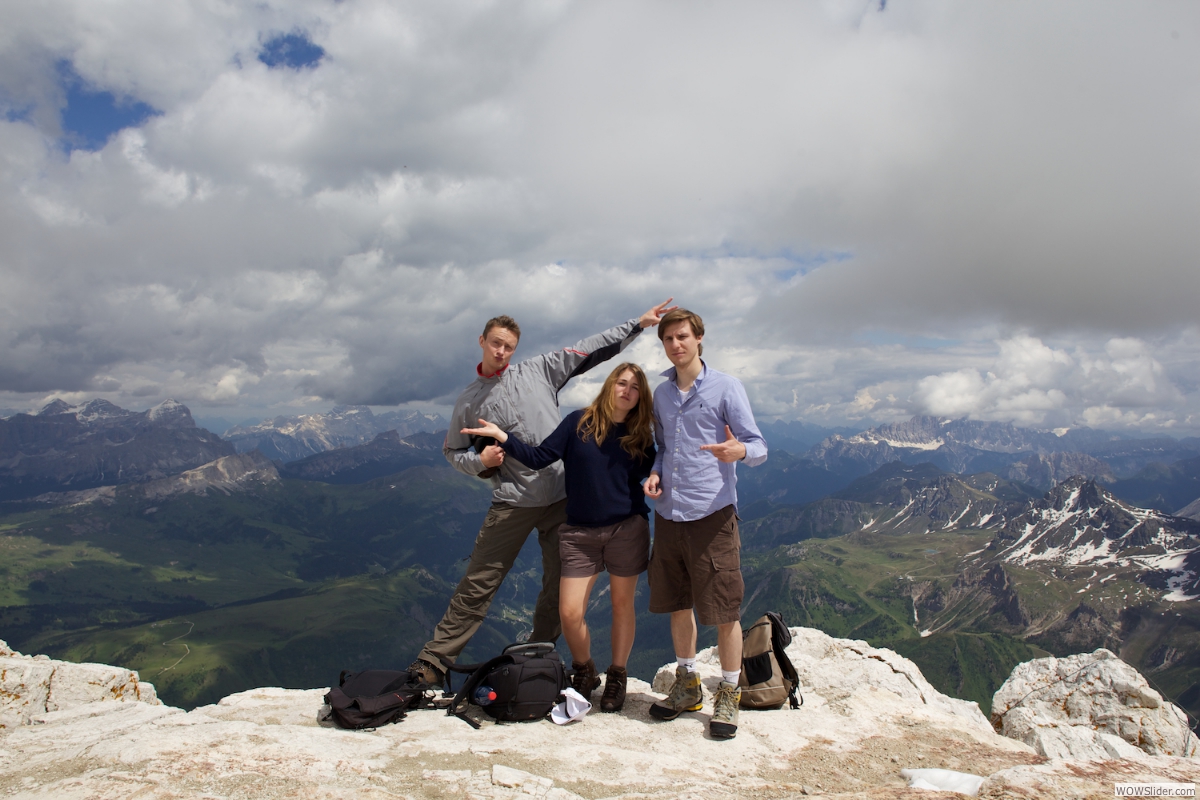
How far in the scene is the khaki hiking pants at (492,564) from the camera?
33.1 feet

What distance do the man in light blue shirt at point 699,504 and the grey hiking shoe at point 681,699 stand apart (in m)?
0.02

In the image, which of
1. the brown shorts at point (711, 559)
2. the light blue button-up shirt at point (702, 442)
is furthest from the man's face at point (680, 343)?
the brown shorts at point (711, 559)

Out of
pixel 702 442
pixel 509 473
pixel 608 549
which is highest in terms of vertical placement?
pixel 702 442

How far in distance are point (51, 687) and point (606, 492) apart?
38.5 feet

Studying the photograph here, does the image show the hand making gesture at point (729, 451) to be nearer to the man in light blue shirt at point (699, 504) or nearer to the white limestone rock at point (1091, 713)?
the man in light blue shirt at point (699, 504)

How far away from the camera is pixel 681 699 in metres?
9.04

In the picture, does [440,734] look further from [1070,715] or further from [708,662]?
[1070,715]

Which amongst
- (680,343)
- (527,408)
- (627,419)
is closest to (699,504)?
(627,419)

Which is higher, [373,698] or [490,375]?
[490,375]

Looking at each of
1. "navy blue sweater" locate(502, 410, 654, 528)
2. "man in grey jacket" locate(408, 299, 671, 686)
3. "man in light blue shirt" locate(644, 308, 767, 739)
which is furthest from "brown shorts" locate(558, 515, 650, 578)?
"man in grey jacket" locate(408, 299, 671, 686)

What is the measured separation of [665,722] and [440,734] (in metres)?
3.36

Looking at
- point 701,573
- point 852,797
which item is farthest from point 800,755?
point 701,573

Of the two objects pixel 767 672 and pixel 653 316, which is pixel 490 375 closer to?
pixel 653 316

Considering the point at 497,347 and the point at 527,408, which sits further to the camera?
the point at 527,408
